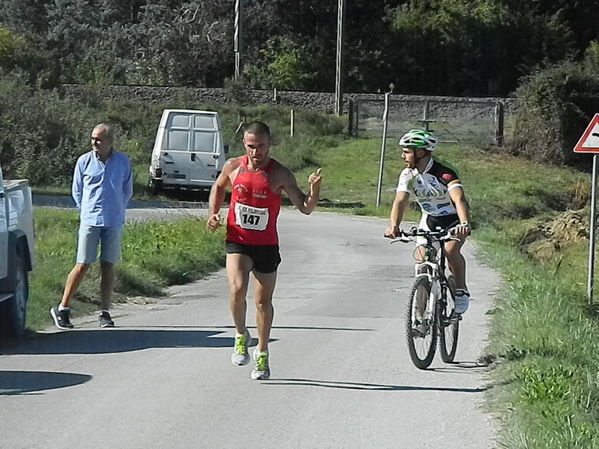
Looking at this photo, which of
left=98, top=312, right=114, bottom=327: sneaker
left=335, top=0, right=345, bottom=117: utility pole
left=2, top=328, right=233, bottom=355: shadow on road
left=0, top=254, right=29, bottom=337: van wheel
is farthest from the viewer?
left=335, top=0, right=345, bottom=117: utility pole

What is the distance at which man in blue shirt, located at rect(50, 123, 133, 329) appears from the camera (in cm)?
1133

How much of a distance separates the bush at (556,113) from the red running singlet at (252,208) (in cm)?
3512

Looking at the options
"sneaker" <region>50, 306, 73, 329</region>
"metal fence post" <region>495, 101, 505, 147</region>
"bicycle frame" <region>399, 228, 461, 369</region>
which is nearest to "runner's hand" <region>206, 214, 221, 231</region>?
"bicycle frame" <region>399, 228, 461, 369</region>

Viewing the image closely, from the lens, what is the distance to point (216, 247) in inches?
755

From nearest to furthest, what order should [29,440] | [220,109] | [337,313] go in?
[29,440] < [337,313] < [220,109]

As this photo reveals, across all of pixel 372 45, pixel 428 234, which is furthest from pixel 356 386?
pixel 372 45

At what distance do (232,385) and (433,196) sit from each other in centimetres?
235

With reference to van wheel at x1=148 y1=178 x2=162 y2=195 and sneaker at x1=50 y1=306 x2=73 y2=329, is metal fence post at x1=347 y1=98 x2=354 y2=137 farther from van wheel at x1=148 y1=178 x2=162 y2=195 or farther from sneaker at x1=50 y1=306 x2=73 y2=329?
sneaker at x1=50 y1=306 x2=73 y2=329

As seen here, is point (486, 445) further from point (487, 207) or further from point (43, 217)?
point (487, 207)

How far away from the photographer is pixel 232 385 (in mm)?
8781

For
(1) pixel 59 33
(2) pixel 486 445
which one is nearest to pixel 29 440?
(2) pixel 486 445

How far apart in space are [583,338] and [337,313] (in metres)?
3.12

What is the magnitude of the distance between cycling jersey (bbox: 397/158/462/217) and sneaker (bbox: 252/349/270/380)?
1.80 metres

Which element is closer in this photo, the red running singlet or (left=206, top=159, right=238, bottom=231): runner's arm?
the red running singlet
